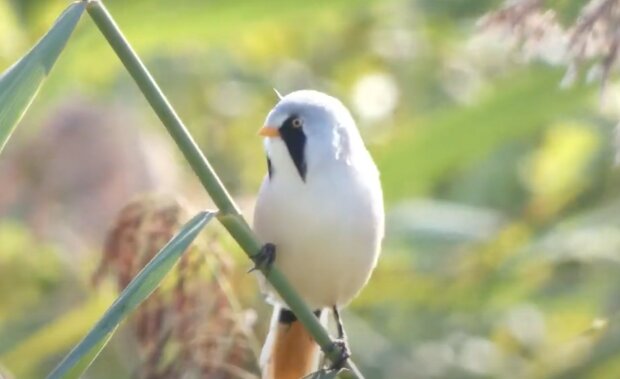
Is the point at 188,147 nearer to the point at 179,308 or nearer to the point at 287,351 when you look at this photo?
the point at 179,308

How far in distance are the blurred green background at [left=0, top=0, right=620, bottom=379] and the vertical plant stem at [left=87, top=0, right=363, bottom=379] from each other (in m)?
1.38

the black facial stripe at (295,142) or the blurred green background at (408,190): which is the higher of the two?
the blurred green background at (408,190)

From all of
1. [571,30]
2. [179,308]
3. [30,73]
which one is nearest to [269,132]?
[179,308]

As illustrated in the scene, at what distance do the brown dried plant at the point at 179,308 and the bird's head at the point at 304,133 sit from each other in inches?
6.3

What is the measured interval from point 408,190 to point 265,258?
2177 millimetres

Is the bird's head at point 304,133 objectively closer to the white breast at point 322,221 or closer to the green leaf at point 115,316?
the white breast at point 322,221

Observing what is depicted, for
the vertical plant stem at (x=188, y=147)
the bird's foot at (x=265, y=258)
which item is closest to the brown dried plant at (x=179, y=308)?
the bird's foot at (x=265, y=258)

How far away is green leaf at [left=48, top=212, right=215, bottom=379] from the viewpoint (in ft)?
5.73

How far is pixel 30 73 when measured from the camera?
1.80 m

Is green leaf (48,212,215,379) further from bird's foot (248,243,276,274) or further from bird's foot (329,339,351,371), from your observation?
bird's foot (329,339,351,371)

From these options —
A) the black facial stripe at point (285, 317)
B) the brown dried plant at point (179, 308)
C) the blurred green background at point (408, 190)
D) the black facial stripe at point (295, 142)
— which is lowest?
the brown dried plant at point (179, 308)

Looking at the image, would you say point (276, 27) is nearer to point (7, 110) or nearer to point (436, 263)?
point (436, 263)

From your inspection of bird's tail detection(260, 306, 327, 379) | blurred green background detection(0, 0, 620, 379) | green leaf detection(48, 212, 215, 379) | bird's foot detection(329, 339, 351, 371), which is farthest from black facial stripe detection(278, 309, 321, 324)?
green leaf detection(48, 212, 215, 379)

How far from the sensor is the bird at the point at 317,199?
235 cm
